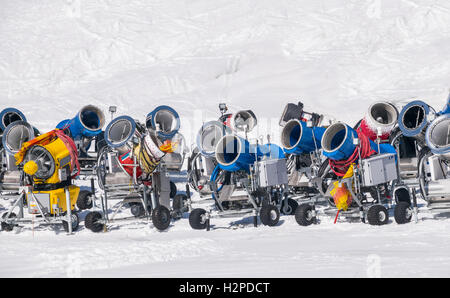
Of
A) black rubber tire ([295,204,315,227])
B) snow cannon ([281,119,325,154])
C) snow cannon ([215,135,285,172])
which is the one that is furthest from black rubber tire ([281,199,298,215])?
black rubber tire ([295,204,315,227])

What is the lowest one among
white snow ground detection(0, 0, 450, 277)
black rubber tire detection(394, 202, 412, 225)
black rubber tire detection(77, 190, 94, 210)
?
black rubber tire detection(394, 202, 412, 225)

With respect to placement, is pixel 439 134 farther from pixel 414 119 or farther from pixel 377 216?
pixel 414 119

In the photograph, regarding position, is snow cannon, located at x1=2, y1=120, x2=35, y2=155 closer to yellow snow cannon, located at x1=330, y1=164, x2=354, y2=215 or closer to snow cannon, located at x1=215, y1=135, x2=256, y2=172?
snow cannon, located at x1=215, y1=135, x2=256, y2=172

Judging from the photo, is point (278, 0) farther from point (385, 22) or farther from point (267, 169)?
point (267, 169)

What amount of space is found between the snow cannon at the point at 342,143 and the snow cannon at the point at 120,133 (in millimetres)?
4863

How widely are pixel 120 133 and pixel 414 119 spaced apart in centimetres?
713

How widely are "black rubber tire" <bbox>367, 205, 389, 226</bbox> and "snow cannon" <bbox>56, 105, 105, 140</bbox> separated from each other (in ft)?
28.6

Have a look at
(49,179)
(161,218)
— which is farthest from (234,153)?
(49,179)

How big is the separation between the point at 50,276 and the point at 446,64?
1167 inches

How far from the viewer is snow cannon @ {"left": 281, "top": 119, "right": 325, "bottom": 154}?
53.4 ft

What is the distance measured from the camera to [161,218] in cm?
1504

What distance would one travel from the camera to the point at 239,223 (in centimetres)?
1573

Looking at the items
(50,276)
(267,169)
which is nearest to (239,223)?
(267,169)

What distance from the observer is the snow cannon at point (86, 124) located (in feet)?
63.2
